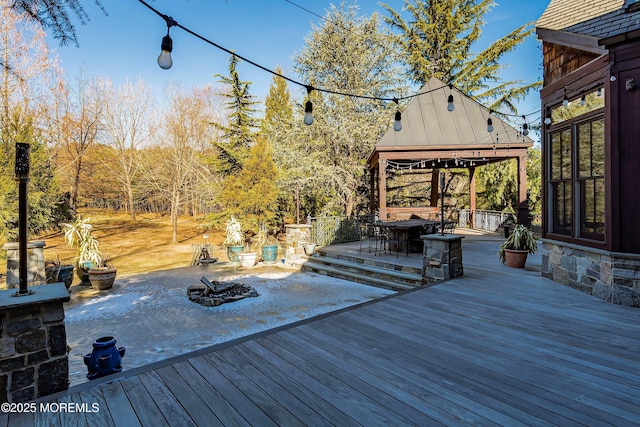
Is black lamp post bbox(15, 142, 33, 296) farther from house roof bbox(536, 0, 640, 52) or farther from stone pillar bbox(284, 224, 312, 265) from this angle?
stone pillar bbox(284, 224, 312, 265)

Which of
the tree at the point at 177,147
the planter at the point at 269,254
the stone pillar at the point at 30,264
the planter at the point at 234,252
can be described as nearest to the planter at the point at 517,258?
the planter at the point at 269,254

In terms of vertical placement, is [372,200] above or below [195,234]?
above

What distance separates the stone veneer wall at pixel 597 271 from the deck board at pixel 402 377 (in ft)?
1.63

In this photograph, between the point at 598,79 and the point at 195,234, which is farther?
the point at 195,234

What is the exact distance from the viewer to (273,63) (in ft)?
78.1

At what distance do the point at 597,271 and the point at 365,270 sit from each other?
434cm

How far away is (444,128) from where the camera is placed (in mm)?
11562

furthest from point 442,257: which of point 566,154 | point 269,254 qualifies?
point 269,254

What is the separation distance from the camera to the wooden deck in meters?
2.01

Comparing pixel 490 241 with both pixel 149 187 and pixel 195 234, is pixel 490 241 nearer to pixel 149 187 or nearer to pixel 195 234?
pixel 195 234

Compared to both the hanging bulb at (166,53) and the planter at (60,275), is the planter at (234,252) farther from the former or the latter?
the hanging bulb at (166,53)

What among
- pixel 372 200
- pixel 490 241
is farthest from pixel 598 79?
pixel 372 200

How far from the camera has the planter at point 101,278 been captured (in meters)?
7.60

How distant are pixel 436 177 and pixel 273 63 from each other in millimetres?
15376
